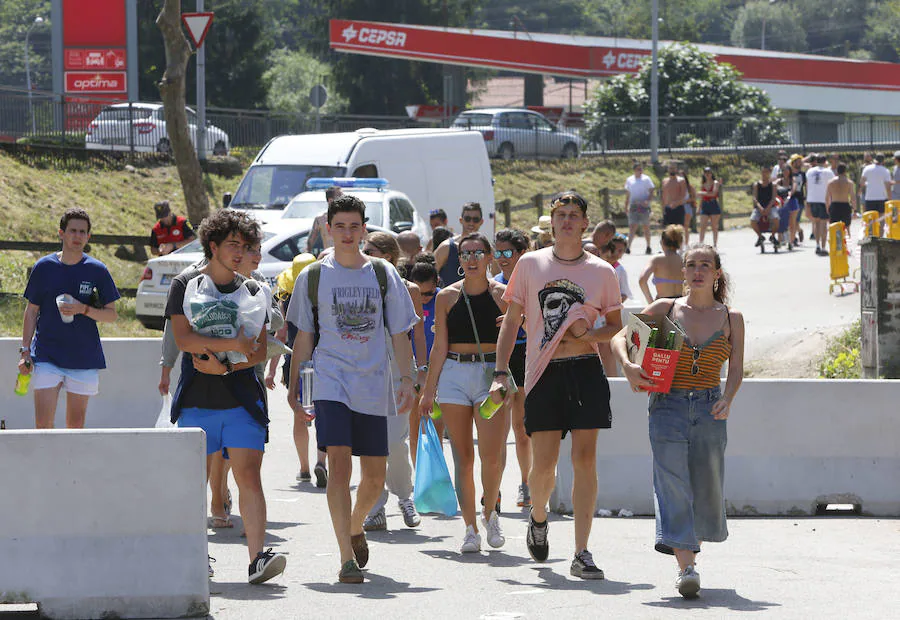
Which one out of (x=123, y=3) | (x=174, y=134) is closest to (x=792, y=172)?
(x=174, y=134)

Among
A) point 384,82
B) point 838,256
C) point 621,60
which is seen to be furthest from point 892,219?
point 384,82

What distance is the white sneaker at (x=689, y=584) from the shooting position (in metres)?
6.66

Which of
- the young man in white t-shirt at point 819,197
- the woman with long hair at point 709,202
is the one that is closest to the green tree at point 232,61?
the woman with long hair at point 709,202

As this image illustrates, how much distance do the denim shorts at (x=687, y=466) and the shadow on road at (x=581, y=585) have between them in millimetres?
272

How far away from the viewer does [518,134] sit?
40.6 m

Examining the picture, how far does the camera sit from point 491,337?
820cm

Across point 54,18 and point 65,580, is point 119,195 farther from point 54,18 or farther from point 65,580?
point 65,580

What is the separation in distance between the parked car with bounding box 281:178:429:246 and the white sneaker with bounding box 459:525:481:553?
1079 cm

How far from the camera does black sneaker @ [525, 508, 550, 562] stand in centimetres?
752

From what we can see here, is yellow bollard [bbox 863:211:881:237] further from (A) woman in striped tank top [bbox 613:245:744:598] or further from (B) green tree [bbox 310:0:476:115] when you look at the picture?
(B) green tree [bbox 310:0:476:115]

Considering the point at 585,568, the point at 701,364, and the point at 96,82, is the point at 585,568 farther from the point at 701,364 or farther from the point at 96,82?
the point at 96,82

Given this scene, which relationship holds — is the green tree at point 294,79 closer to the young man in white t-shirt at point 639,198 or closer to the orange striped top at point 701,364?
the young man in white t-shirt at point 639,198

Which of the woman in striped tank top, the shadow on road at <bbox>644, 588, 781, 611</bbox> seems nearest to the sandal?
the woman in striped tank top

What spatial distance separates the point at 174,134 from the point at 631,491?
16682mm
